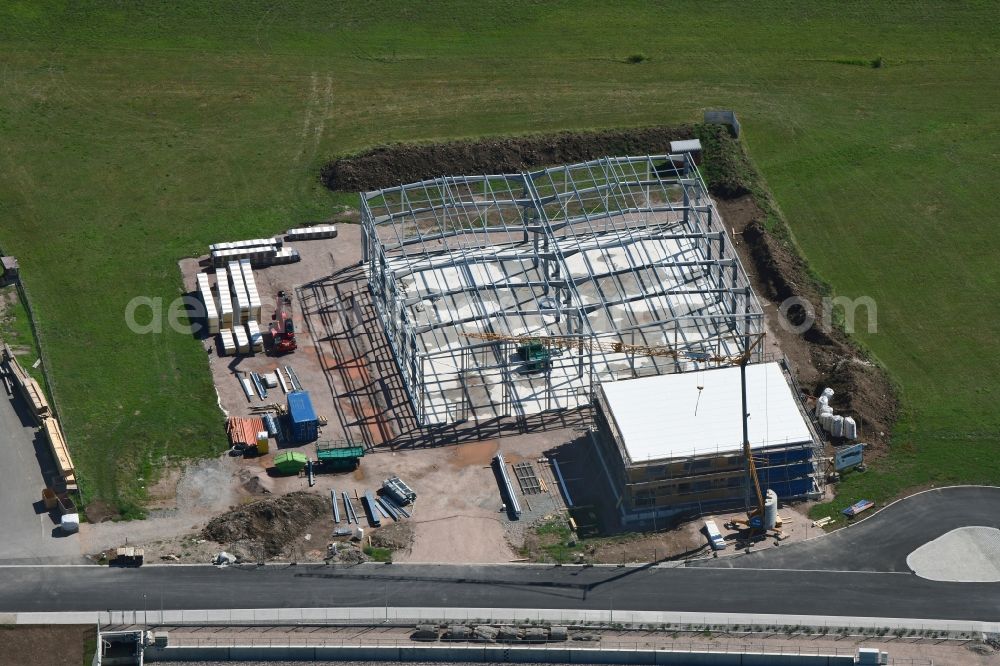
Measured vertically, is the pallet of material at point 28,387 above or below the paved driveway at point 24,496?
above

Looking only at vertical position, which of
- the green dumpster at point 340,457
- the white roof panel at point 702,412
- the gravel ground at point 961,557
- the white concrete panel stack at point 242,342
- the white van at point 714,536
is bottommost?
the gravel ground at point 961,557

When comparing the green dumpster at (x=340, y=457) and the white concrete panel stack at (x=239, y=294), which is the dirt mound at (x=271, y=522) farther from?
the white concrete panel stack at (x=239, y=294)

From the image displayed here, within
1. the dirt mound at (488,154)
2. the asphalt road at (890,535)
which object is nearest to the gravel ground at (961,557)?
the asphalt road at (890,535)

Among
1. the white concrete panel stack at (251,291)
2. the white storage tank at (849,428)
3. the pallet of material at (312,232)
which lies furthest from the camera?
the pallet of material at (312,232)

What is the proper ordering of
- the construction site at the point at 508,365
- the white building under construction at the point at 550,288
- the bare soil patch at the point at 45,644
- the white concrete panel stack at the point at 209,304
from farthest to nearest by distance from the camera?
the white concrete panel stack at the point at 209,304
the white building under construction at the point at 550,288
the construction site at the point at 508,365
the bare soil patch at the point at 45,644

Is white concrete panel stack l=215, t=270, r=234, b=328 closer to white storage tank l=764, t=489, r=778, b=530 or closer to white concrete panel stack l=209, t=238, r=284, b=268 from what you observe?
white concrete panel stack l=209, t=238, r=284, b=268

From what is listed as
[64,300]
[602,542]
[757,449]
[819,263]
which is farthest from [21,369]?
[819,263]

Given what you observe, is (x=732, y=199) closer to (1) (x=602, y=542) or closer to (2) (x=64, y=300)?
(1) (x=602, y=542)
